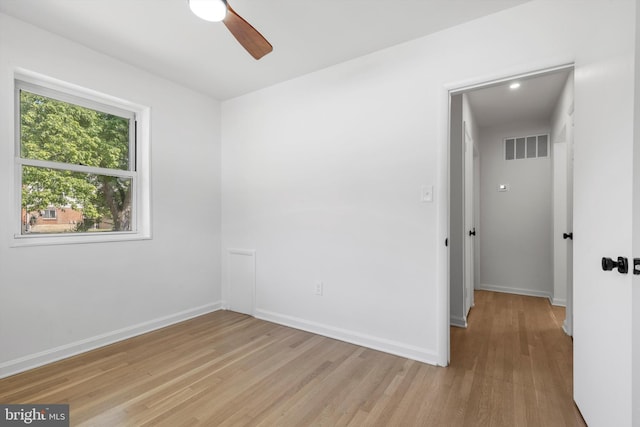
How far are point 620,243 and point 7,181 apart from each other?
3.52 m

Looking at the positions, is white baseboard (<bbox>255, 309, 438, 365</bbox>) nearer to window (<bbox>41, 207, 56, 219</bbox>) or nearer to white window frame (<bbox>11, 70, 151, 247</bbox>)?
white window frame (<bbox>11, 70, 151, 247</bbox>)

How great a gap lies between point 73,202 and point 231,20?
207 centimetres

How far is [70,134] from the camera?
2502 mm

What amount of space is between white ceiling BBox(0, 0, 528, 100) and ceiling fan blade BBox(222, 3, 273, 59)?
1.45 feet

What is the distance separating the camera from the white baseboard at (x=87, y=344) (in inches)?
82.8

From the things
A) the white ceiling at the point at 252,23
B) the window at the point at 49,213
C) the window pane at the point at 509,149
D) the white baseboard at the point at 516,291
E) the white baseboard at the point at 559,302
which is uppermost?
the white ceiling at the point at 252,23

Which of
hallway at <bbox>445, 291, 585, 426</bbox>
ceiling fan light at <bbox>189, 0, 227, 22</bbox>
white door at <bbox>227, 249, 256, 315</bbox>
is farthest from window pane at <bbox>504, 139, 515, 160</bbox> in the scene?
ceiling fan light at <bbox>189, 0, 227, 22</bbox>

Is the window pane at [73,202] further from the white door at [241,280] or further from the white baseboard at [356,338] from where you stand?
the white baseboard at [356,338]

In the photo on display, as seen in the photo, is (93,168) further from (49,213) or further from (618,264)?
(618,264)

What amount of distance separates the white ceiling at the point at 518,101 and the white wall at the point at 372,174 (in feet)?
3.14

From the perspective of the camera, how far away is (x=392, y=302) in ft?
8.07

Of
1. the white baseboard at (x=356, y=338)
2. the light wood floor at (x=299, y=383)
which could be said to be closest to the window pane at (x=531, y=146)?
the light wood floor at (x=299, y=383)

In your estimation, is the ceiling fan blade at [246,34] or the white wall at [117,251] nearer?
the ceiling fan blade at [246,34]

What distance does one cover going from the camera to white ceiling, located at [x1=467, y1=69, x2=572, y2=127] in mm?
3189
